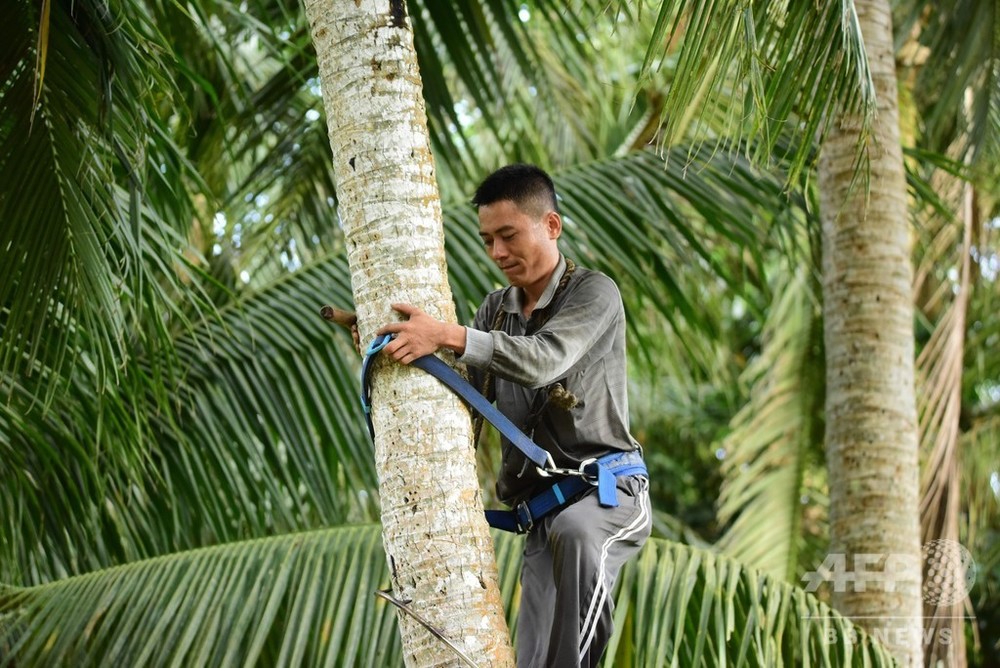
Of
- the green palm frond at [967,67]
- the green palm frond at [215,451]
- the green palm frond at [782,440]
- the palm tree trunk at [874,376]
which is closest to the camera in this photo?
the green palm frond at [215,451]

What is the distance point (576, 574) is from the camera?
2.65 meters

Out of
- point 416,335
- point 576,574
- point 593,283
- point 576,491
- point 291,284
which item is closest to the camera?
point 416,335

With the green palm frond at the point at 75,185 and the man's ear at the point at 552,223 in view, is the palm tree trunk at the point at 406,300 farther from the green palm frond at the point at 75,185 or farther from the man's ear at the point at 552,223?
the green palm frond at the point at 75,185

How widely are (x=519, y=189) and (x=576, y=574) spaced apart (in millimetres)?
914

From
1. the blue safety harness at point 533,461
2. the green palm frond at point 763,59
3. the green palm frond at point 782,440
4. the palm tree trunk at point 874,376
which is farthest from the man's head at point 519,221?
the green palm frond at point 782,440

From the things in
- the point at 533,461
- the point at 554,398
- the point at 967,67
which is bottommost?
the point at 533,461

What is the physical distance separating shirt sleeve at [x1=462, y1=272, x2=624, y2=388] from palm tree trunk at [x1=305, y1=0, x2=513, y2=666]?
0.38 ft

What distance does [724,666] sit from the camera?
138 inches

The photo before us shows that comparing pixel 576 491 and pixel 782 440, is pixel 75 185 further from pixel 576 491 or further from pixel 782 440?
pixel 782 440

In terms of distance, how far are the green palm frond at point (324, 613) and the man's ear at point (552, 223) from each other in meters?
1.21

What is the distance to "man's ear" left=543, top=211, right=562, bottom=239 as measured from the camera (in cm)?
307

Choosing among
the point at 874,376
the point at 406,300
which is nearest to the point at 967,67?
the point at 874,376

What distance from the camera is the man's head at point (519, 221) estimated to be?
118 inches

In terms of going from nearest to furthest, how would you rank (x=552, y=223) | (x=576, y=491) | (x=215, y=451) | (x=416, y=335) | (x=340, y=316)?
(x=416, y=335) → (x=340, y=316) → (x=576, y=491) → (x=552, y=223) → (x=215, y=451)
